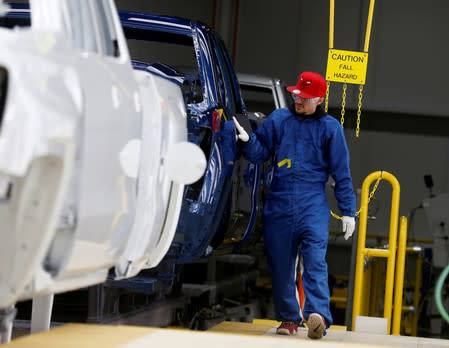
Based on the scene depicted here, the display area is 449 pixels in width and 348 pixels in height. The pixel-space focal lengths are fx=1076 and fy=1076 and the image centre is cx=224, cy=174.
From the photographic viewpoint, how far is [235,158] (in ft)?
23.7

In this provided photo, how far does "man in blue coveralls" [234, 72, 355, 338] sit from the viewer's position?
7207 millimetres

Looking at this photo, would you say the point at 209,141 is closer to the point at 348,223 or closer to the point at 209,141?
the point at 209,141

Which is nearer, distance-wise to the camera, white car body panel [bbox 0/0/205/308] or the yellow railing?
white car body panel [bbox 0/0/205/308]

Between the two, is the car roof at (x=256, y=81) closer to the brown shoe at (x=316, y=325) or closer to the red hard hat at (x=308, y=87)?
the red hard hat at (x=308, y=87)

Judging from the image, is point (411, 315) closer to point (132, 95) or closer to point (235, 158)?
point (235, 158)

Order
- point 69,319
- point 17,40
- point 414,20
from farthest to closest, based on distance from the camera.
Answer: point 414,20, point 69,319, point 17,40

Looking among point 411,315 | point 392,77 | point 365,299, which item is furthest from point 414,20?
point 365,299

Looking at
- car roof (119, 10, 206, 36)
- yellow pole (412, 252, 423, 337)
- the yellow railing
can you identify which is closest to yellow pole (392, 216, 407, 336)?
the yellow railing

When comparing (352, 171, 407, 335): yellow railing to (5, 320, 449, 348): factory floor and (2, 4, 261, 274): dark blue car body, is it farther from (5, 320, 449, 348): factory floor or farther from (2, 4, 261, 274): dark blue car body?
(5, 320, 449, 348): factory floor

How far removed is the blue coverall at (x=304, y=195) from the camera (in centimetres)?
721

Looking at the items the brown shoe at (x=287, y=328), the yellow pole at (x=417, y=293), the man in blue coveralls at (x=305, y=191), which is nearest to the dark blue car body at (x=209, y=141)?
the man in blue coveralls at (x=305, y=191)

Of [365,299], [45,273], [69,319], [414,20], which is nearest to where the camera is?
[45,273]

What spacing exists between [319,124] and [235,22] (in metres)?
8.92

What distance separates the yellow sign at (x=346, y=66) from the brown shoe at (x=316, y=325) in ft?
7.57
